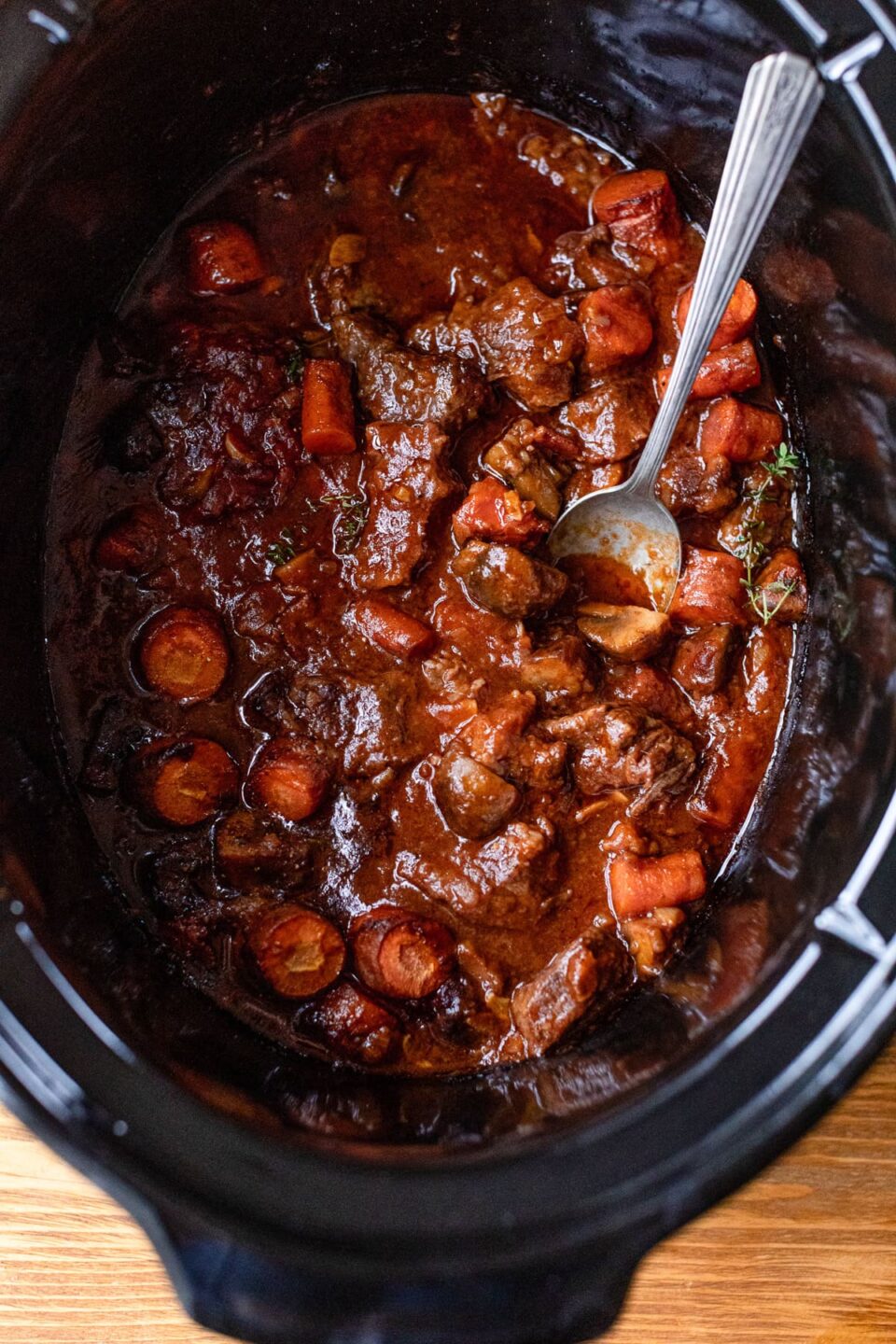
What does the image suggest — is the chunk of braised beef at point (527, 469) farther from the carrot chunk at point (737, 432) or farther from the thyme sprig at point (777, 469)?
the thyme sprig at point (777, 469)

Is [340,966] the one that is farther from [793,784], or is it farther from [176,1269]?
[793,784]

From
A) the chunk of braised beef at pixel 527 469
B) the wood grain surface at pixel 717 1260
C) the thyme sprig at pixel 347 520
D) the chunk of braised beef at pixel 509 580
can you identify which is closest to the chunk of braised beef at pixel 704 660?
the chunk of braised beef at pixel 509 580

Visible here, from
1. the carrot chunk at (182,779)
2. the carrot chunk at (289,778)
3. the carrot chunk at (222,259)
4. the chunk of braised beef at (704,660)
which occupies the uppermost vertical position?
the carrot chunk at (222,259)

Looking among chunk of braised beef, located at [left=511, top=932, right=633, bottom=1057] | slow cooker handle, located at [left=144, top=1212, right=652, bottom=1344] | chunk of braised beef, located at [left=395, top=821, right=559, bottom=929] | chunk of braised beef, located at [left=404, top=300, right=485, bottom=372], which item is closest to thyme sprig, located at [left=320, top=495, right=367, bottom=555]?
chunk of braised beef, located at [left=404, top=300, right=485, bottom=372]

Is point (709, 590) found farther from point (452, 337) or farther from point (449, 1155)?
point (449, 1155)

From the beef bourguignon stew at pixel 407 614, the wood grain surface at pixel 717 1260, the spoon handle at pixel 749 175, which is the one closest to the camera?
the spoon handle at pixel 749 175

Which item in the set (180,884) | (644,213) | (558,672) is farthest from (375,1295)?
(644,213)

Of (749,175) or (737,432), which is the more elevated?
(749,175)
